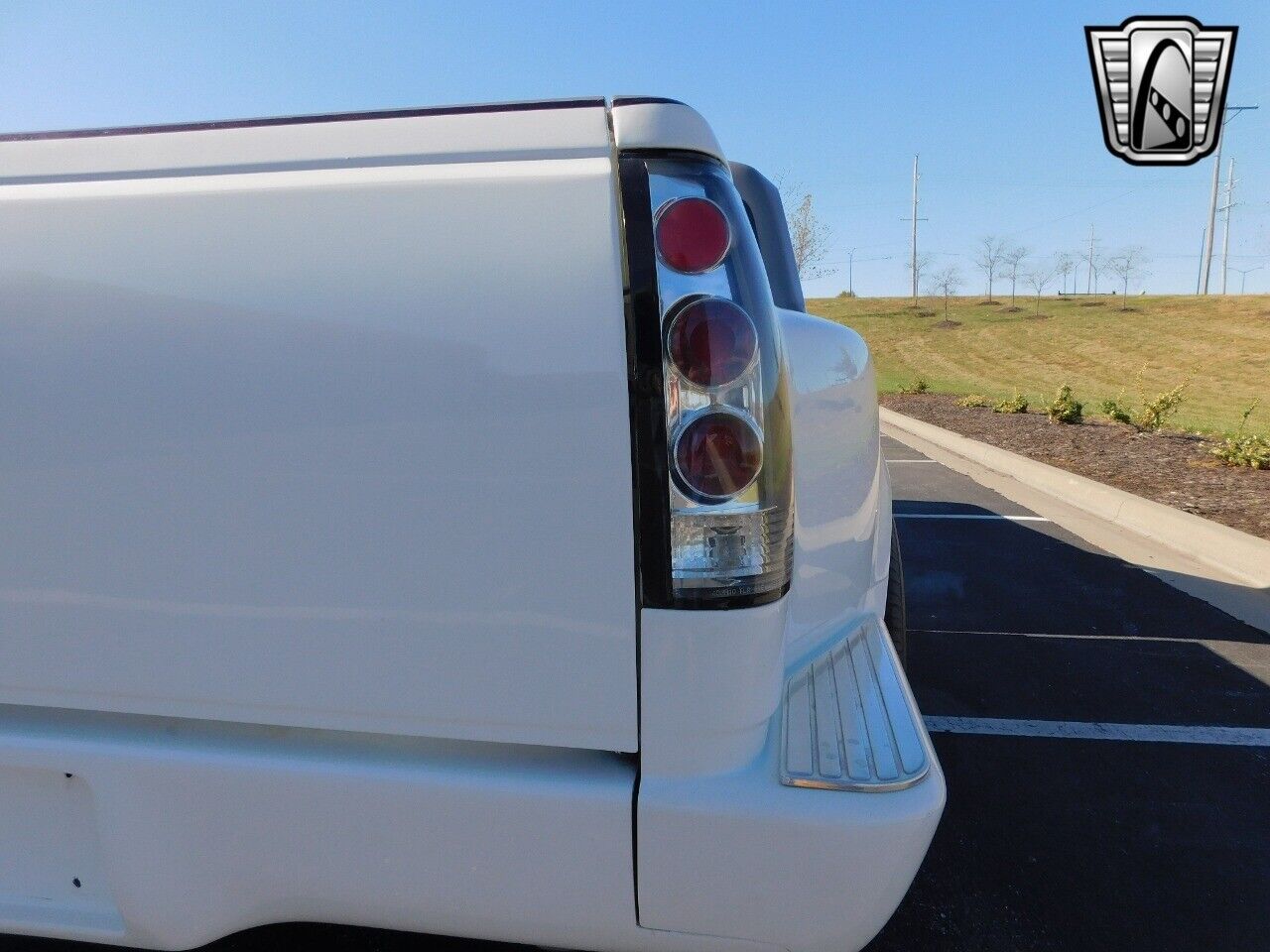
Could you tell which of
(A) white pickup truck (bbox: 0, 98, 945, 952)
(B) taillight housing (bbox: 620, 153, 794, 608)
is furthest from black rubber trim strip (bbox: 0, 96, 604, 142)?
(B) taillight housing (bbox: 620, 153, 794, 608)

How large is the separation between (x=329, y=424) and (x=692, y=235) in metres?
0.59

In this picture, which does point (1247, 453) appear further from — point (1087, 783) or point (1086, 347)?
point (1086, 347)

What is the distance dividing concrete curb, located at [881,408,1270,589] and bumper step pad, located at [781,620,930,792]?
172 inches

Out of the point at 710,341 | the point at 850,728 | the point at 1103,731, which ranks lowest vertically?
the point at 1103,731

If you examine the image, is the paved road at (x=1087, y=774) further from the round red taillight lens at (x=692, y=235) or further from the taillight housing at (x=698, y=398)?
the round red taillight lens at (x=692, y=235)

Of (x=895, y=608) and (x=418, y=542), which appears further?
(x=895, y=608)

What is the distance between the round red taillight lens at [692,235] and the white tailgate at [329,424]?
80 mm

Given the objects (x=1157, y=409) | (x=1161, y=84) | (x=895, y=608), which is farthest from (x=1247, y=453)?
(x=895, y=608)

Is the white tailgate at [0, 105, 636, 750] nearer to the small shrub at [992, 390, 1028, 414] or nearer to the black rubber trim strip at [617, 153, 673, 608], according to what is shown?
the black rubber trim strip at [617, 153, 673, 608]

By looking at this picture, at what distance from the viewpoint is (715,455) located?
1.27m

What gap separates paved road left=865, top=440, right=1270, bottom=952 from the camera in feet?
7.23

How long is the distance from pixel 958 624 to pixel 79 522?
13.1ft

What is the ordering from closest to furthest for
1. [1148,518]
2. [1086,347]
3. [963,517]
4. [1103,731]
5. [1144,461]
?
[1103,731] → [1148,518] → [963,517] → [1144,461] → [1086,347]

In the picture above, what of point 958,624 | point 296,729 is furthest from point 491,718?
point 958,624
